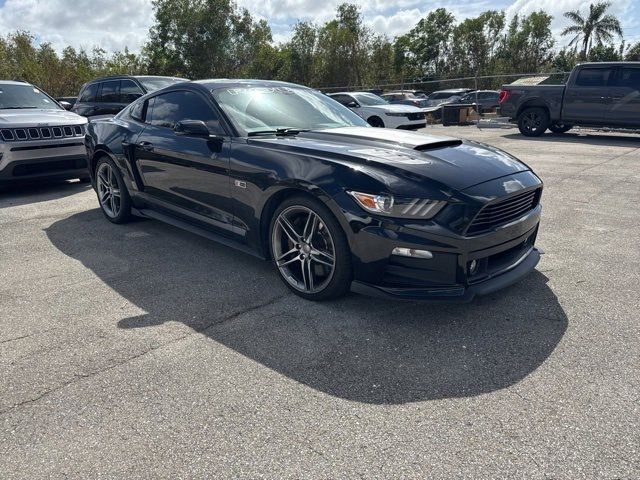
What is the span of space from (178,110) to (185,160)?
585mm

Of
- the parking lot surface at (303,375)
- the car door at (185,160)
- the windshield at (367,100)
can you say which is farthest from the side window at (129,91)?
the windshield at (367,100)

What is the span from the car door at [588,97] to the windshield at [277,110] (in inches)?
403

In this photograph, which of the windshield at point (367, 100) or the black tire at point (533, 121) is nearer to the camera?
the black tire at point (533, 121)

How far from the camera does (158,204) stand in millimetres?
4762

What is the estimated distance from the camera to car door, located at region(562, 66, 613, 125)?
39.6 ft

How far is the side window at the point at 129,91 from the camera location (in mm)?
9707

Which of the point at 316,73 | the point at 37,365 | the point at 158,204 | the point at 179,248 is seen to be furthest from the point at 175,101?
the point at 316,73

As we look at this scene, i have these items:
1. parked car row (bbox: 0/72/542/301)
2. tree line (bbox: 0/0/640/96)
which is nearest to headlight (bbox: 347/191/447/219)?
parked car row (bbox: 0/72/542/301)

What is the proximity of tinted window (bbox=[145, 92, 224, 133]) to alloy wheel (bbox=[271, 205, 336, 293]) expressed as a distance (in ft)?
3.50

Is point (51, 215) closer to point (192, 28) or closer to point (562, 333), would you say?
point (562, 333)

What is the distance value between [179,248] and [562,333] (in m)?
3.40

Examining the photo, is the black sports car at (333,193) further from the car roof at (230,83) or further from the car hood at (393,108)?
the car hood at (393,108)

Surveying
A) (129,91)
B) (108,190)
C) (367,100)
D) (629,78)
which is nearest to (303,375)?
(108,190)

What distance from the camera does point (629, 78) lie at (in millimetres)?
11727
